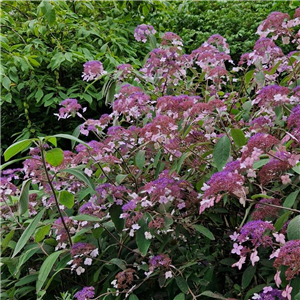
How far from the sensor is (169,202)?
1.62m

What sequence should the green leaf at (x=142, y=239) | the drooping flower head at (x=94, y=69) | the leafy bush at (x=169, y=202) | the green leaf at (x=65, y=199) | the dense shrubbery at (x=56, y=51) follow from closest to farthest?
the leafy bush at (x=169, y=202) < the green leaf at (x=142, y=239) < the green leaf at (x=65, y=199) < the drooping flower head at (x=94, y=69) < the dense shrubbery at (x=56, y=51)

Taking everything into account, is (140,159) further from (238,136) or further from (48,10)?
(48,10)

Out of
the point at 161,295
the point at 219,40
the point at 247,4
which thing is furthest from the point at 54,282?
the point at 247,4

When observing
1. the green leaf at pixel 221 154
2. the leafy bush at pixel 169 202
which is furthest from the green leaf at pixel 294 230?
the green leaf at pixel 221 154

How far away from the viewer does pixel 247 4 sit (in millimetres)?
5277

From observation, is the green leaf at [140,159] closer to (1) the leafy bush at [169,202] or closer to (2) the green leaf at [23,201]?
(1) the leafy bush at [169,202]

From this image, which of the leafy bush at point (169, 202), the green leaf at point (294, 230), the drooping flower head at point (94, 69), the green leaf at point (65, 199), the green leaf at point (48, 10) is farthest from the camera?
the green leaf at point (48, 10)

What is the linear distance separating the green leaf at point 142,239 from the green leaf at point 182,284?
6.1 inches

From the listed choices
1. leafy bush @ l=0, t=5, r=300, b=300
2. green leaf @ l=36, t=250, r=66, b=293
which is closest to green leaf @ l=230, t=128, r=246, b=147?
leafy bush @ l=0, t=5, r=300, b=300

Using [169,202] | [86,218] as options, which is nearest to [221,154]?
[169,202]

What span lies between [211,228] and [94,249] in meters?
0.49

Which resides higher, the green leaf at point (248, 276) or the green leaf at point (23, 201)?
the green leaf at point (23, 201)

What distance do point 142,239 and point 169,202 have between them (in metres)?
0.16

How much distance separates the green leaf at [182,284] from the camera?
1538 mm
